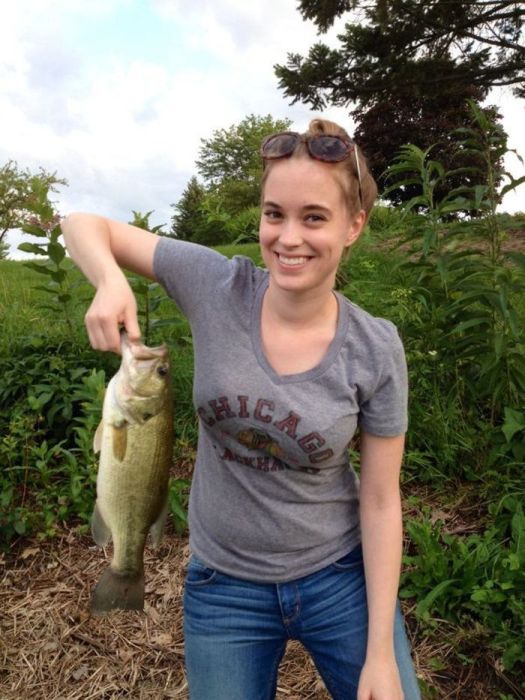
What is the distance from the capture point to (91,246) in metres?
1.88

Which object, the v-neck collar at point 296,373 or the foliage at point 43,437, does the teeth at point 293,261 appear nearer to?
the v-neck collar at point 296,373

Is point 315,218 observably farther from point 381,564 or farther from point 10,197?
point 10,197

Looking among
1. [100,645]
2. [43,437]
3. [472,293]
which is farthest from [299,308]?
[43,437]

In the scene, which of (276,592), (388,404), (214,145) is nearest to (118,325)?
(388,404)

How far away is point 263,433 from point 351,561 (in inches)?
21.9

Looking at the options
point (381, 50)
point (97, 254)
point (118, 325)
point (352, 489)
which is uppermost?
point (381, 50)

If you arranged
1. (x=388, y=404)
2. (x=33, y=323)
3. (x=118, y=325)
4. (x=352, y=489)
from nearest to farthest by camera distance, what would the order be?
(x=118, y=325) → (x=388, y=404) → (x=352, y=489) → (x=33, y=323)

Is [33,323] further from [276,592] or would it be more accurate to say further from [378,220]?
[378,220]

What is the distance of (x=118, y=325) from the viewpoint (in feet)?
5.54

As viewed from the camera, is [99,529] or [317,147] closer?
[317,147]

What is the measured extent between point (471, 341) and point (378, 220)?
8.37 meters

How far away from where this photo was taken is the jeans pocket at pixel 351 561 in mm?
2059

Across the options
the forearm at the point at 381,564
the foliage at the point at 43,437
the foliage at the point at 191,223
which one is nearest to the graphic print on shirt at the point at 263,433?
the forearm at the point at 381,564

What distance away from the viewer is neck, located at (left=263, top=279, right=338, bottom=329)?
197 cm
